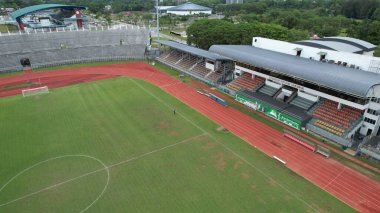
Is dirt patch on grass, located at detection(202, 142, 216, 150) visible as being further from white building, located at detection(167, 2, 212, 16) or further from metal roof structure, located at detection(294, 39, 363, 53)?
white building, located at detection(167, 2, 212, 16)

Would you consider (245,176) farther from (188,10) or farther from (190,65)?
(188,10)

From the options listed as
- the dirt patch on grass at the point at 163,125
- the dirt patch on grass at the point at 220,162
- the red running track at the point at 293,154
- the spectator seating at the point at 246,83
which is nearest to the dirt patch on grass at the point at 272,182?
the red running track at the point at 293,154

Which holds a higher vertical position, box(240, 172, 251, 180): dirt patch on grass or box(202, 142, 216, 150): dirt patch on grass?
box(202, 142, 216, 150): dirt patch on grass

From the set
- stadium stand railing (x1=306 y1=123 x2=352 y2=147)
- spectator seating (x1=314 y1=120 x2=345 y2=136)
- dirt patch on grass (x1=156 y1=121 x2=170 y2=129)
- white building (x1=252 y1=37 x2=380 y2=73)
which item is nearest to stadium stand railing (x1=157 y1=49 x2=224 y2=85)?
white building (x1=252 y1=37 x2=380 y2=73)

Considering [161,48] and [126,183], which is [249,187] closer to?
[126,183]

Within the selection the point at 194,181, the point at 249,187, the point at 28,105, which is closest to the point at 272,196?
the point at 249,187
